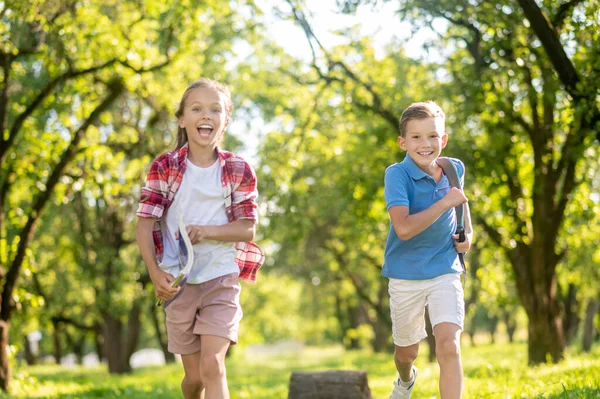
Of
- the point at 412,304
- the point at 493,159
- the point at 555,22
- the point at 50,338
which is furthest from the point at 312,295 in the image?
the point at 412,304

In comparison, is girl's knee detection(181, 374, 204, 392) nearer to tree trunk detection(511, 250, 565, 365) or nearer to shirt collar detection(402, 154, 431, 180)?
shirt collar detection(402, 154, 431, 180)

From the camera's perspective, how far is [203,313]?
15.3 ft

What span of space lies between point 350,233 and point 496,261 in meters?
4.28

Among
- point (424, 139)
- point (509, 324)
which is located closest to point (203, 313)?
point (424, 139)

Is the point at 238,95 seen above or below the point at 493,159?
above

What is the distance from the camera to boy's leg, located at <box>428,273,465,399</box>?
4672mm

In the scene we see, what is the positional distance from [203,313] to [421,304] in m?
1.38

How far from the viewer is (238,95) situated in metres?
22.0

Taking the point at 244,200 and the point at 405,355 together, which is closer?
the point at 244,200

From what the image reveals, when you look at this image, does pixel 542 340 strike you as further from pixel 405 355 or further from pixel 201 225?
pixel 201 225

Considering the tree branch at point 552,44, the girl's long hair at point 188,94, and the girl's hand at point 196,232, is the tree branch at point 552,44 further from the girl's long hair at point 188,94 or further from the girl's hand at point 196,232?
the girl's hand at point 196,232

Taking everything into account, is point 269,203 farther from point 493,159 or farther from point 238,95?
point 238,95

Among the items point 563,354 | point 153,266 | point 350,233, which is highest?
point 350,233

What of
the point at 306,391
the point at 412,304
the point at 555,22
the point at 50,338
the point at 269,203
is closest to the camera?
the point at 412,304
